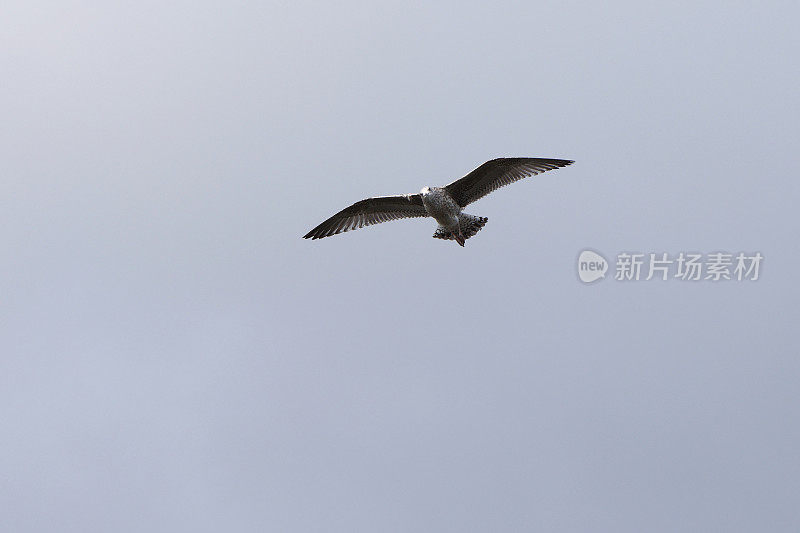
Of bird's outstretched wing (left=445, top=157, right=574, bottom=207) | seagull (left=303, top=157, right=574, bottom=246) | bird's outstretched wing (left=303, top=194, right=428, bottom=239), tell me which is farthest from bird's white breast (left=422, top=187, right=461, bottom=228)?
bird's outstretched wing (left=303, top=194, right=428, bottom=239)

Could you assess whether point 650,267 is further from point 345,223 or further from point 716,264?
point 345,223

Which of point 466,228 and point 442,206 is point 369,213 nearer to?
point 442,206

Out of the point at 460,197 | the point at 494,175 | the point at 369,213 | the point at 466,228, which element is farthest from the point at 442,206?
the point at 369,213

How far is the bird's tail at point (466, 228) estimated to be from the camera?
70250 mm

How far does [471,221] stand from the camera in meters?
70.3

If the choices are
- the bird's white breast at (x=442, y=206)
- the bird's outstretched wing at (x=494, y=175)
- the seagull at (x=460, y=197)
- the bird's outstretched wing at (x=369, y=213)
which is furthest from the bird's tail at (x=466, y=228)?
the bird's outstretched wing at (x=369, y=213)

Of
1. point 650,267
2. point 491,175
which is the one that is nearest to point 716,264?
point 650,267

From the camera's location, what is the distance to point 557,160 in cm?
6962

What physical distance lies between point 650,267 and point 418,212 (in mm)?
6850

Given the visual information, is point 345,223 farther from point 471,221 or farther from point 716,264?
point 716,264

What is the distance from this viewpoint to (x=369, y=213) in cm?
7162

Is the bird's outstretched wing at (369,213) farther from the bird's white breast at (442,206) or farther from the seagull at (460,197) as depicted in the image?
the bird's white breast at (442,206)

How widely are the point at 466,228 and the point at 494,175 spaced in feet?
5.67

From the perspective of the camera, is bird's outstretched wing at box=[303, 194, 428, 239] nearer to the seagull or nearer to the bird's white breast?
the seagull
